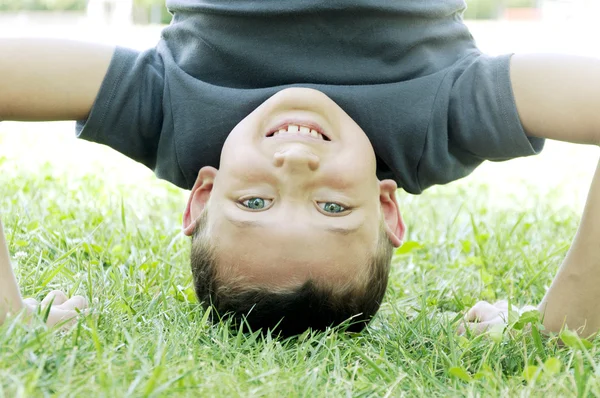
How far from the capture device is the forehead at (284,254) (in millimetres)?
2273

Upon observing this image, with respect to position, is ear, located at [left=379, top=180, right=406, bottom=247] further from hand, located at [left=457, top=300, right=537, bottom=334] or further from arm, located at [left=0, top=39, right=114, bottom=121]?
arm, located at [left=0, top=39, right=114, bottom=121]

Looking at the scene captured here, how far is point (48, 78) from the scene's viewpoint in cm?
246

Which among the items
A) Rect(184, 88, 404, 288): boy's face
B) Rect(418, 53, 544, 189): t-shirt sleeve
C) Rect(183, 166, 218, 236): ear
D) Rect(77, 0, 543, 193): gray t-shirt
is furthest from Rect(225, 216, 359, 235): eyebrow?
Rect(418, 53, 544, 189): t-shirt sleeve

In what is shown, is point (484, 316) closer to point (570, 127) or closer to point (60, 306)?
point (570, 127)

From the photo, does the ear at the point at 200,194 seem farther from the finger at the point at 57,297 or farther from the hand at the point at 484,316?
the hand at the point at 484,316

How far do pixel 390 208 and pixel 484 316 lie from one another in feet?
1.44

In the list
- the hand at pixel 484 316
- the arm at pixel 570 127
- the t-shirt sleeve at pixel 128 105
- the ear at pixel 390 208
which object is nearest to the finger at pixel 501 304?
the hand at pixel 484 316

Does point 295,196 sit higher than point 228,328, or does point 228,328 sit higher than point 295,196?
point 295,196

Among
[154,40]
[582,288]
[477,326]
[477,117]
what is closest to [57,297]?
[477,326]

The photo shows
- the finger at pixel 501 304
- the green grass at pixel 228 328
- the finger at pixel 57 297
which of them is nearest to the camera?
the green grass at pixel 228 328

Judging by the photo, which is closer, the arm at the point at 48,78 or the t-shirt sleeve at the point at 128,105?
the arm at the point at 48,78

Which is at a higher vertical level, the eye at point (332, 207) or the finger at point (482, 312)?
the eye at point (332, 207)

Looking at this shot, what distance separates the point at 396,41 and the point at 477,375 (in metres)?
1.09

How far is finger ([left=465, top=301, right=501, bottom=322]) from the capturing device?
2.63 meters
